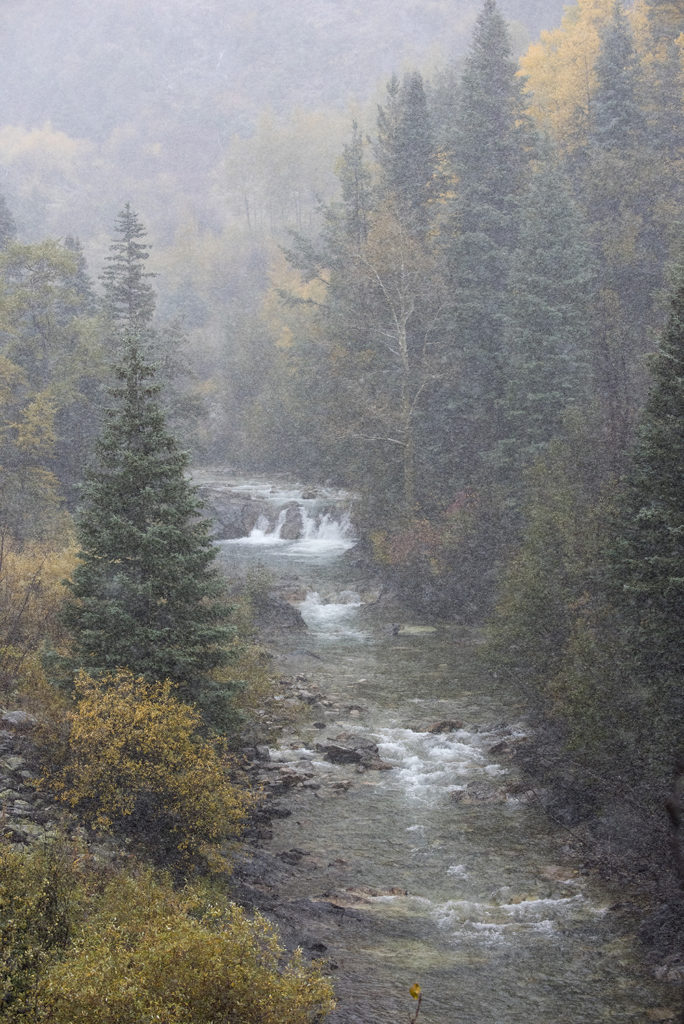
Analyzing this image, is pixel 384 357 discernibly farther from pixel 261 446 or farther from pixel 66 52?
pixel 66 52

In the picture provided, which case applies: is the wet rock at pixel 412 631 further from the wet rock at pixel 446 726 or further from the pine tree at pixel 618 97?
the pine tree at pixel 618 97

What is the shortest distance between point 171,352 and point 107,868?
34.4 m

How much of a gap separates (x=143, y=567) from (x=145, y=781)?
415cm

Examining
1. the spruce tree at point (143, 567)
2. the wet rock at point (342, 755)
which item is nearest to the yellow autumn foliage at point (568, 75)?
the wet rock at point (342, 755)

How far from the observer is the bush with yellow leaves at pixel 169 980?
23.7ft

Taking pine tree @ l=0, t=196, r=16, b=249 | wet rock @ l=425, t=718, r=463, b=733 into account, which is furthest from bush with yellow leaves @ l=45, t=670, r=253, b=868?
pine tree @ l=0, t=196, r=16, b=249

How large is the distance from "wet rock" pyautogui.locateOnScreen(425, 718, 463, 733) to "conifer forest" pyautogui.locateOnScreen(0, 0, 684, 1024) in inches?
7.7

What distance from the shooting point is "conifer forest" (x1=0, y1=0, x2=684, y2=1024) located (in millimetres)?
11156

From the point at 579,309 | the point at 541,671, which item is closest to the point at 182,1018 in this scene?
the point at 541,671

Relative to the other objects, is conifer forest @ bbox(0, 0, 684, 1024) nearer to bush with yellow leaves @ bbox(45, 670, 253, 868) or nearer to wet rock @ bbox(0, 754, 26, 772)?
bush with yellow leaves @ bbox(45, 670, 253, 868)

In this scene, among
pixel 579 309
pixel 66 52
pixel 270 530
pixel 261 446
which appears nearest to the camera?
pixel 579 309

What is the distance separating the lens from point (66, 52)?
527 feet

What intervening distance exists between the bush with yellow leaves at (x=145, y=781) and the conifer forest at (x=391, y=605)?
6 centimetres

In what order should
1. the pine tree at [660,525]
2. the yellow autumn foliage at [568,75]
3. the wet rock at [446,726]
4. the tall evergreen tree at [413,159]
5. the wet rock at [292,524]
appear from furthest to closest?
the yellow autumn foliage at [568,75] < the wet rock at [292,524] < the tall evergreen tree at [413,159] < the wet rock at [446,726] < the pine tree at [660,525]
